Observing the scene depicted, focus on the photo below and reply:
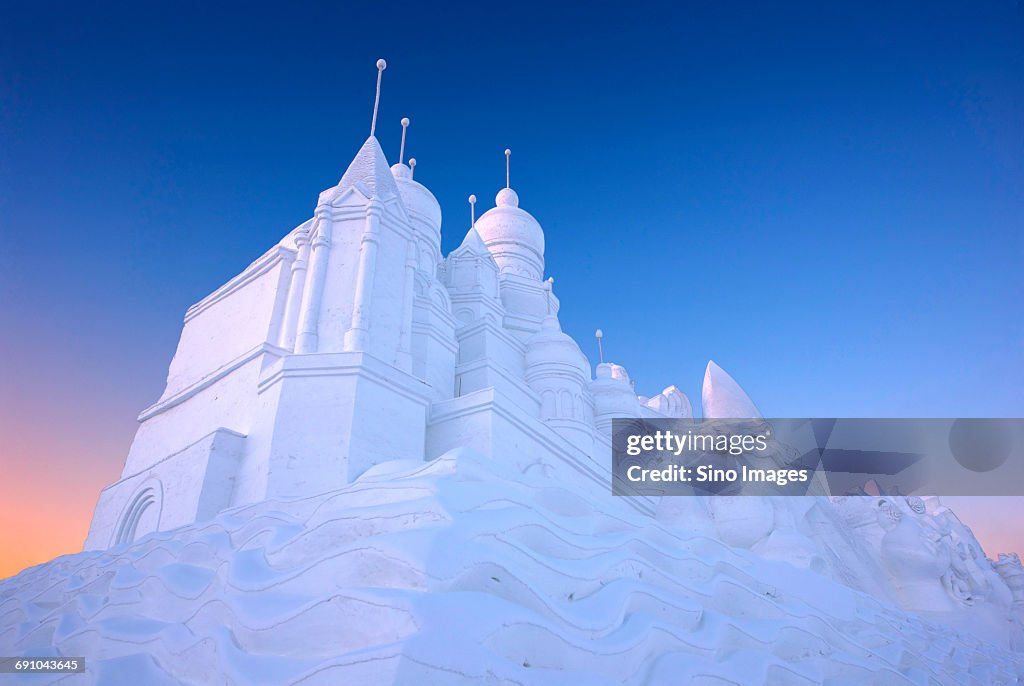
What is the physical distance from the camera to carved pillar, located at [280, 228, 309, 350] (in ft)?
41.8

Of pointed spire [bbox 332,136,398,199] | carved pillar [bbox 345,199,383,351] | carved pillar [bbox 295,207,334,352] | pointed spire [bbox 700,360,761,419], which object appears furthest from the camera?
pointed spire [bbox 700,360,761,419]

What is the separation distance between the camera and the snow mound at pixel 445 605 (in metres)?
3.32

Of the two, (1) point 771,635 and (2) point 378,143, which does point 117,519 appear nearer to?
(2) point 378,143

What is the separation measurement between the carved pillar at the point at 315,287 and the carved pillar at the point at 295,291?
0.25 m

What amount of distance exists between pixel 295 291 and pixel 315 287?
105cm

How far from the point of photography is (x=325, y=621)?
356 centimetres

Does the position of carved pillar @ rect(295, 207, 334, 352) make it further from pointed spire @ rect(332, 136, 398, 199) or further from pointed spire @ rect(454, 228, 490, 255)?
pointed spire @ rect(454, 228, 490, 255)

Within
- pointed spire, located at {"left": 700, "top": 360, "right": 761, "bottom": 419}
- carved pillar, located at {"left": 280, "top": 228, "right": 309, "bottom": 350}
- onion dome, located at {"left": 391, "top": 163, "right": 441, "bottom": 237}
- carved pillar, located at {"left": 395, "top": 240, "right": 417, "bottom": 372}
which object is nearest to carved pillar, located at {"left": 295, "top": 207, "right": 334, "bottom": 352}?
carved pillar, located at {"left": 280, "top": 228, "right": 309, "bottom": 350}

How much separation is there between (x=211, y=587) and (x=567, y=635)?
2.99m

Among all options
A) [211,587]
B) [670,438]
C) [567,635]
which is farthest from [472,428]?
[670,438]

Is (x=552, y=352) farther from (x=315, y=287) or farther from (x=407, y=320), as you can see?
(x=315, y=287)

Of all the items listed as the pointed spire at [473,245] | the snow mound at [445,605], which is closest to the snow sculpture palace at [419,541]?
the snow mound at [445,605]

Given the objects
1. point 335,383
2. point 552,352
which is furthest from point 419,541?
point 552,352

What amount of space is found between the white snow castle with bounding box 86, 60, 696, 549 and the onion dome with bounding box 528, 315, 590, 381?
67mm
